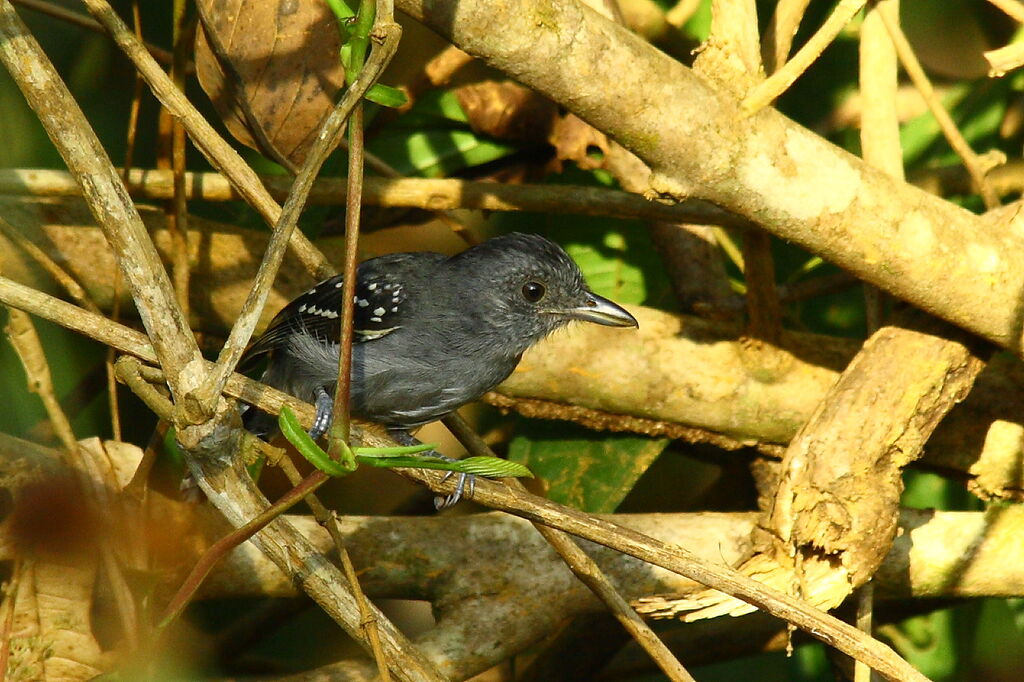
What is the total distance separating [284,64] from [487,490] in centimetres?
170

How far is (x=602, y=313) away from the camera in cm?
357

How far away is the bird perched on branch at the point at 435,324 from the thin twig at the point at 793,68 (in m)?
0.92

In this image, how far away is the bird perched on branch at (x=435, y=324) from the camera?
346cm

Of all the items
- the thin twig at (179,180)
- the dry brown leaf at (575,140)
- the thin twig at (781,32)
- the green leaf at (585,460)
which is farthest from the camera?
the dry brown leaf at (575,140)

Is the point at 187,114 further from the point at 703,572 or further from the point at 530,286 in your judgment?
the point at 703,572

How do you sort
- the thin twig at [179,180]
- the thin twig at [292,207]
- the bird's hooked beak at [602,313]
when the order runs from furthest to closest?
the bird's hooked beak at [602,313]
the thin twig at [179,180]
the thin twig at [292,207]

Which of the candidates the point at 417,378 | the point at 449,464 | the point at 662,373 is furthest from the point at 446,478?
the point at 449,464

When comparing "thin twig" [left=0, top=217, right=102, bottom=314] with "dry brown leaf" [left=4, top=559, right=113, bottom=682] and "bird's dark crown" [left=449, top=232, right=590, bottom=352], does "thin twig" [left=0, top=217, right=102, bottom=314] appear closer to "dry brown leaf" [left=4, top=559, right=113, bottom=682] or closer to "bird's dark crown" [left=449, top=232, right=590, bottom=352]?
"dry brown leaf" [left=4, top=559, right=113, bottom=682]

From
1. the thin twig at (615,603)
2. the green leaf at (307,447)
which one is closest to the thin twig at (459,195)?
the thin twig at (615,603)

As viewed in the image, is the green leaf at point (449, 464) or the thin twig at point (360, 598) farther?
the thin twig at point (360, 598)

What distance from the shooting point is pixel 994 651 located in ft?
13.7

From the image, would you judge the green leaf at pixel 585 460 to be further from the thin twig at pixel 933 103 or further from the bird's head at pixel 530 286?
the thin twig at pixel 933 103

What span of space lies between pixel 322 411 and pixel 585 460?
1064mm

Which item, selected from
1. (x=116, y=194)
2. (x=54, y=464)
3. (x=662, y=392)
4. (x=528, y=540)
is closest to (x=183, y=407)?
(x=116, y=194)
